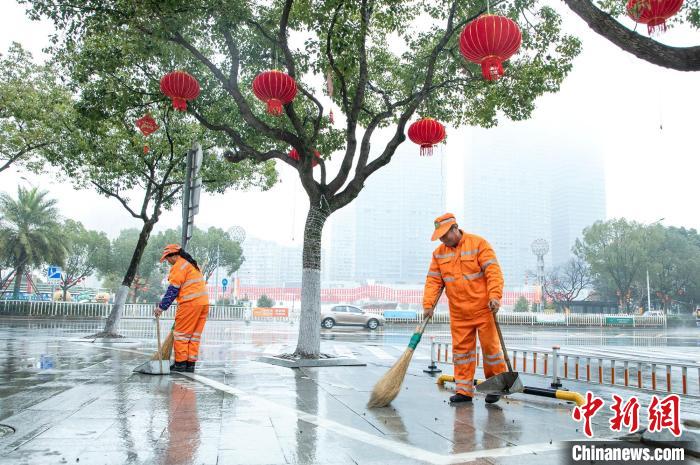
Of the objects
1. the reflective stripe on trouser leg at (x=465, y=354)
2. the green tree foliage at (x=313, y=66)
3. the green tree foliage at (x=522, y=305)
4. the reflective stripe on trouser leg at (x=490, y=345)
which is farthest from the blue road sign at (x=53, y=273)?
the green tree foliage at (x=522, y=305)

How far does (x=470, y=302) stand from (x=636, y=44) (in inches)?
117

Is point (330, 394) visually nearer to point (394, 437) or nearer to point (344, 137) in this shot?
point (394, 437)

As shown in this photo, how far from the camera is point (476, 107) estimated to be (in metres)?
12.6

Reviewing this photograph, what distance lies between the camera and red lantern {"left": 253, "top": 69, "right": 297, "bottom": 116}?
789 cm

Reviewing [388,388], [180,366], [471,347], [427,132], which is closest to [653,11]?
[471,347]

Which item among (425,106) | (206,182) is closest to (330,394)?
(425,106)

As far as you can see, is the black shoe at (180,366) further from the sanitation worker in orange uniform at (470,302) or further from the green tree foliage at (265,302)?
the green tree foliage at (265,302)

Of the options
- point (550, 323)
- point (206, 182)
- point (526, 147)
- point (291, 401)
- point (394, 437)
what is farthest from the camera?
point (526, 147)

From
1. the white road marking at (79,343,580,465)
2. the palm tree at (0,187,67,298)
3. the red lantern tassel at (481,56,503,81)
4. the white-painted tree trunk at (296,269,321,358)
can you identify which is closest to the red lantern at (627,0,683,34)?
the red lantern tassel at (481,56,503,81)

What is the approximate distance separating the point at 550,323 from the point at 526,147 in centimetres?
7162

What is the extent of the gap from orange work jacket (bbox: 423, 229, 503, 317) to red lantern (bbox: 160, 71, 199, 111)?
5.35 metres

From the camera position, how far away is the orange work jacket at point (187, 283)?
25.4 feet

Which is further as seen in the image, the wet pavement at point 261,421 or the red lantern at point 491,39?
the red lantern at point 491,39

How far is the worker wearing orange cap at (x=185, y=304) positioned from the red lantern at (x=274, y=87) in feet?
8.55
